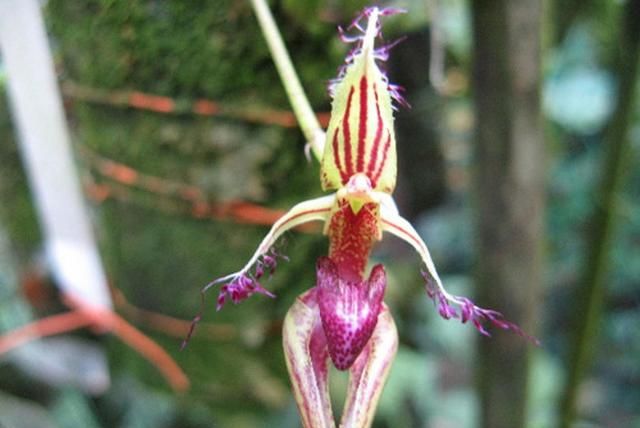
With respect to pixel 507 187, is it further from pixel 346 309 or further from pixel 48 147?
pixel 48 147

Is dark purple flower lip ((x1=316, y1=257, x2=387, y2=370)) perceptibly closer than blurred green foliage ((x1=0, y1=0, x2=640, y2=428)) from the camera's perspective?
Yes

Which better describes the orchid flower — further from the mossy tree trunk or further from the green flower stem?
the mossy tree trunk

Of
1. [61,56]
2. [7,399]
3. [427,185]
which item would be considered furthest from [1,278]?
[427,185]

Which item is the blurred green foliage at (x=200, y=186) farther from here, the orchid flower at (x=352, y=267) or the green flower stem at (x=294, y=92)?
the orchid flower at (x=352, y=267)

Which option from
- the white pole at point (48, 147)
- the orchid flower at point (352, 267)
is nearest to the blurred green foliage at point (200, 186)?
the white pole at point (48, 147)

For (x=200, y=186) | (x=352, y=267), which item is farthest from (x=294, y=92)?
(x=200, y=186)

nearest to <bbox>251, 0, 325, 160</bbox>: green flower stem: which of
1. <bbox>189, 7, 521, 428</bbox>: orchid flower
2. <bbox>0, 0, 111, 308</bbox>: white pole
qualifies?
<bbox>189, 7, 521, 428</bbox>: orchid flower
